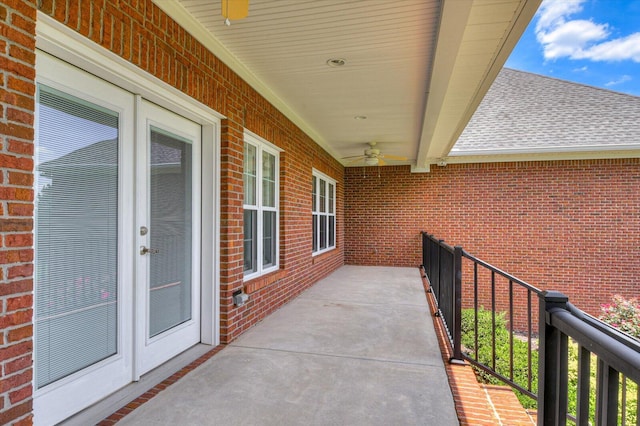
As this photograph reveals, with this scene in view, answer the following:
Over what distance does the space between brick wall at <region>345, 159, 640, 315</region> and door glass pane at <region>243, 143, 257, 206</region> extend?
5327 millimetres

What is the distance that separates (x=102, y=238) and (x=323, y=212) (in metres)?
5.43

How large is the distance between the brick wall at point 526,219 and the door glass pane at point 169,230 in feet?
21.2

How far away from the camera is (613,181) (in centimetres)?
797

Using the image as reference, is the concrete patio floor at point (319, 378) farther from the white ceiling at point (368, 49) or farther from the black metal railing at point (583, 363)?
the white ceiling at point (368, 49)

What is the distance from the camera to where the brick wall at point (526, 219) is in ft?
26.2

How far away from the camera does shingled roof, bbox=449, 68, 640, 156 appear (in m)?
7.83

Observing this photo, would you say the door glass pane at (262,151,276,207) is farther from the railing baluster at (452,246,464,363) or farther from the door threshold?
the railing baluster at (452,246,464,363)

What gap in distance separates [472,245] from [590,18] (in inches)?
1571

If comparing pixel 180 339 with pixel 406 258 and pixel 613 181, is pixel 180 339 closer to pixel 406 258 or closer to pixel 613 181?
pixel 406 258

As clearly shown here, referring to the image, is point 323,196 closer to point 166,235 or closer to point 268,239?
point 268,239

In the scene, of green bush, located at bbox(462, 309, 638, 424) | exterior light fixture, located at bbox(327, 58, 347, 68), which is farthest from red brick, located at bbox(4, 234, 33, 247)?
Result: green bush, located at bbox(462, 309, 638, 424)

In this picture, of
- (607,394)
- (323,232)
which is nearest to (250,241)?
(607,394)

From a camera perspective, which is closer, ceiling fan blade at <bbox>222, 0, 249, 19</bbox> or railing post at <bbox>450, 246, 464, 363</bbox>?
ceiling fan blade at <bbox>222, 0, 249, 19</bbox>

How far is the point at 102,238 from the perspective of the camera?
223 cm
